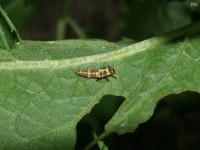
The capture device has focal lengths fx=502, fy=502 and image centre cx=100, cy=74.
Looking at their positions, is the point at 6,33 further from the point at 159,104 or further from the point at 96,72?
the point at 159,104

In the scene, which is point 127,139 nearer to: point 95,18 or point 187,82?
point 187,82

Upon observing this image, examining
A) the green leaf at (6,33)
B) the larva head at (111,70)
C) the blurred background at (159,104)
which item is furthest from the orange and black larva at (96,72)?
the green leaf at (6,33)

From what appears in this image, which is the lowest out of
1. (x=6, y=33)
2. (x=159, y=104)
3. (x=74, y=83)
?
(x=159, y=104)

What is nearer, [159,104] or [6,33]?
[6,33]

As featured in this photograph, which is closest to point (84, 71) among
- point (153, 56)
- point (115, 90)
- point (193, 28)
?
point (115, 90)

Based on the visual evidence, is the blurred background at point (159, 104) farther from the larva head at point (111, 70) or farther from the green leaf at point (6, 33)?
the green leaf at point (6, 33)

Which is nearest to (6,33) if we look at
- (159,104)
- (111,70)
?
(111,70)

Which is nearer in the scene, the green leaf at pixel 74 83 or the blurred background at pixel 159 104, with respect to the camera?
the green leaf at pixel 74 83
